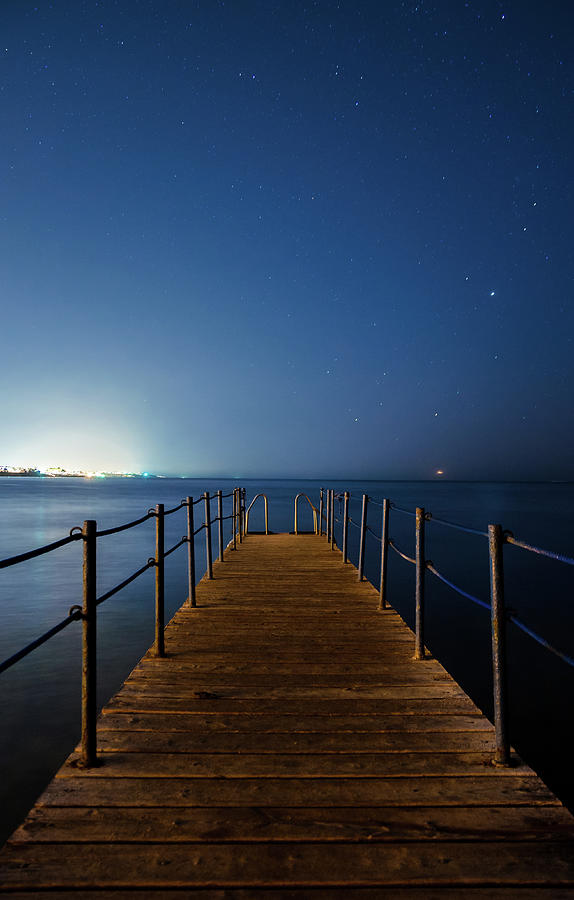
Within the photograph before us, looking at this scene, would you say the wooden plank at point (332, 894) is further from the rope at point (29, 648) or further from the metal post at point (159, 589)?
the metal post at point (159, 589)

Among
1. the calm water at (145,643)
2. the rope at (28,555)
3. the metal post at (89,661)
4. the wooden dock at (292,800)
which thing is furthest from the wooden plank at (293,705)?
the calm water at (145,643)

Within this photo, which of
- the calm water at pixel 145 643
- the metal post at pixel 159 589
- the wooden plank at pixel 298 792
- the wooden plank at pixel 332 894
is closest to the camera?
the wooden plank at pixel 332 894

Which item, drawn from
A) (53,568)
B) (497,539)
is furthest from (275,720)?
(53,568)

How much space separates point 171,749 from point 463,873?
1.43m

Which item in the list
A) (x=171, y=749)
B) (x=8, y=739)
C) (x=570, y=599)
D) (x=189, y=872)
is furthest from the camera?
→ (x=570, y=599)

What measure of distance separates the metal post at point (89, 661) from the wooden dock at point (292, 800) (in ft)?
0.32

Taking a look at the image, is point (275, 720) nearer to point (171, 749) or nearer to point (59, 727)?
point (171, 749)

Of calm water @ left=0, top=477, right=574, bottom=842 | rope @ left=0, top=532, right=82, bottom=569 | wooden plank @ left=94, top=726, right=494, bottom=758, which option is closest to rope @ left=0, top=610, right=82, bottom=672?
rope @ left=0, top=532, right=82, bottom=569

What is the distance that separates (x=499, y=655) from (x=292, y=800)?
48.3 inches

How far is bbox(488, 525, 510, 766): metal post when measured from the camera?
2.39 metres

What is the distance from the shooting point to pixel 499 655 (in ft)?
8.07

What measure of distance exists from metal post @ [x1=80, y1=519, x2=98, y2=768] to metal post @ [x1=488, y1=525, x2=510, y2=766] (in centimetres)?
198

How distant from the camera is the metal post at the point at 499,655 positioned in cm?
239

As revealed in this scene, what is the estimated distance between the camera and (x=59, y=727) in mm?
5512
